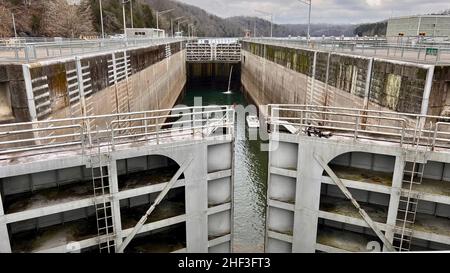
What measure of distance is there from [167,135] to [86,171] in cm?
252

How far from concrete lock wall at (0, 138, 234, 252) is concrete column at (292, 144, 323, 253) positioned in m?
2.13

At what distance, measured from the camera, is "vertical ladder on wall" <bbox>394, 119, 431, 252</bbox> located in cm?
940

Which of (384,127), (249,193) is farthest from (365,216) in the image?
(249,193)

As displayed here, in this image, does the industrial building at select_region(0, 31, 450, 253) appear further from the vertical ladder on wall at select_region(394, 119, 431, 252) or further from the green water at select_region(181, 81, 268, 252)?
the green water at select_region(181, 81, 268, 252)

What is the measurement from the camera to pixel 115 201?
30.7 ft

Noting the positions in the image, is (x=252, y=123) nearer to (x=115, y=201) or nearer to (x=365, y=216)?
(x=365, y=216)

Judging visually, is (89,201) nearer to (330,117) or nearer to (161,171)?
(161,171)

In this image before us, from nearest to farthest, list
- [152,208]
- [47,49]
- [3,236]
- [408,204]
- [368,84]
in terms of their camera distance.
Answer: [3,236], [408,204], [152,208], [47,49], [368,84]

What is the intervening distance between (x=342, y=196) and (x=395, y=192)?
2.10 meters

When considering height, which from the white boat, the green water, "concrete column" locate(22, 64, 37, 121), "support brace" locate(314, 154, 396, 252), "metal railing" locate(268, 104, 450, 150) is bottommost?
the green water

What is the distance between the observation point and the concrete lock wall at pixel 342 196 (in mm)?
9703

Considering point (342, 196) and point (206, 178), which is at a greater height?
point (206, 178)

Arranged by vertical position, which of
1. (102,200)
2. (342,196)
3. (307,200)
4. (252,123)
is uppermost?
(102,200)

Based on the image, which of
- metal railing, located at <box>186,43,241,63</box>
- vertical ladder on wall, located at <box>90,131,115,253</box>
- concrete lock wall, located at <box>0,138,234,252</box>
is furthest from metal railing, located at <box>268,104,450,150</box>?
metal railing, located at <box>186,43,241,63</box>
